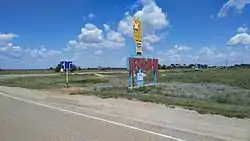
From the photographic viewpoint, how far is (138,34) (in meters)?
34.4

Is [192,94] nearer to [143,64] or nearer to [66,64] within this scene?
[143,64]

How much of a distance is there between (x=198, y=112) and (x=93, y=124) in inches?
204

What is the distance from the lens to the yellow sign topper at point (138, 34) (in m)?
33.9

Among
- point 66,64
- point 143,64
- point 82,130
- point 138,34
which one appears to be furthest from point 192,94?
point 82,130

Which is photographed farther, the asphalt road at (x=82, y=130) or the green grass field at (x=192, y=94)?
the green grass field at (x=192, y=94)

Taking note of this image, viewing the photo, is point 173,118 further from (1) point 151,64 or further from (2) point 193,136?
(1) point 151,64

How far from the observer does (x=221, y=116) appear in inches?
560

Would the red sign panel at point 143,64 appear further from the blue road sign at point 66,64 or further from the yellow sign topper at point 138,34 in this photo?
the blue road sign at point 66,64

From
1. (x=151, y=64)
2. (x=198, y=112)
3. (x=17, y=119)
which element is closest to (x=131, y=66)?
(x=151, y=64)

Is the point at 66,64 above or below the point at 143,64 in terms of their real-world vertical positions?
above

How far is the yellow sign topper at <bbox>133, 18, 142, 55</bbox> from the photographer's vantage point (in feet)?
111

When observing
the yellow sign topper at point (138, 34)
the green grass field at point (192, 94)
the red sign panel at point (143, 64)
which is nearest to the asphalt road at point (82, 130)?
the green grass field at point (192, 94)

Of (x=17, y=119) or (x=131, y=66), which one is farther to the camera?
(x=131, y=66)

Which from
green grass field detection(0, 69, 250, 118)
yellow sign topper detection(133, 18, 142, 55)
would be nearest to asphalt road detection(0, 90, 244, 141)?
green grass field detection(0, 69, 250, 118)
